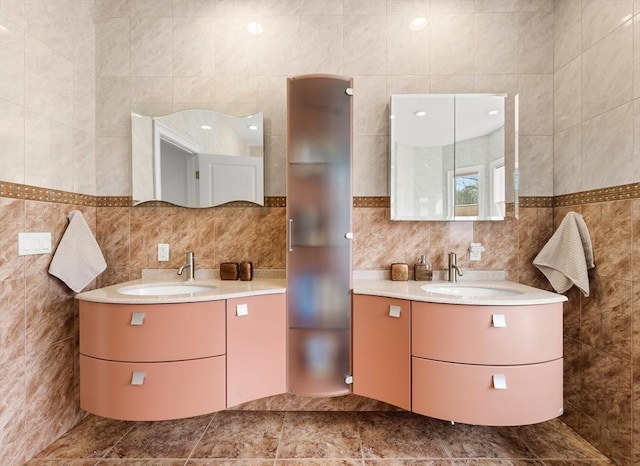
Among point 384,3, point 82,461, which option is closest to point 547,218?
point 384,3

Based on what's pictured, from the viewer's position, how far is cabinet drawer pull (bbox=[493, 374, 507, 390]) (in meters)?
1.46

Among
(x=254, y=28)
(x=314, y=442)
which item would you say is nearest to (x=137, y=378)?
(x=314, y=442)

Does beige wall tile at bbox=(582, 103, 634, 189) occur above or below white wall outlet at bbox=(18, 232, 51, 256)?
above

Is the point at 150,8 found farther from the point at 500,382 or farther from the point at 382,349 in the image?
the point at 500,382

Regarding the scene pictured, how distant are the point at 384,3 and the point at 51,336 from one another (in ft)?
9.16

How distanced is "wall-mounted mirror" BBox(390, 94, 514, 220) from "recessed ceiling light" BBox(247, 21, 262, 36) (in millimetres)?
980

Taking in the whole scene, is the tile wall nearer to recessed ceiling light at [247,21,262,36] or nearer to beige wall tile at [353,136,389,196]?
beige wall tile at [353,136,389,196]

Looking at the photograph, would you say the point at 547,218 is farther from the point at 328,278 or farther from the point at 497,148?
the point at 328,278

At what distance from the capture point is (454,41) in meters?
2.08

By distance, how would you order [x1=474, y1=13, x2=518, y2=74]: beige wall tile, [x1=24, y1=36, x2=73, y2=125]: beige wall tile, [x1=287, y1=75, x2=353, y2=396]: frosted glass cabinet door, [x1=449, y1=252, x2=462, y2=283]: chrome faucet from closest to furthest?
[x1=24, y1=36, x2=73, y2=125]: beige wall tile < [x1=287, y1=75, x2=353, y2=396]: frosted glass cabinet door < [x1=449, y1=252, x2=462, y2=283]: chrome faucet < [x1=474, y1=13, x2=518, y2=74]: beige wall tile

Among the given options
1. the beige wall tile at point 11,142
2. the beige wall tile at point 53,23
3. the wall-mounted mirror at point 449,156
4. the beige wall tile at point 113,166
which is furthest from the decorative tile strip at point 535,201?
the beige wall tile at point 53,23

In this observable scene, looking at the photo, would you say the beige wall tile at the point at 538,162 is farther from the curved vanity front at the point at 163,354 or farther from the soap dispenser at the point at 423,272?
the curved vanity front at the point at 163,354

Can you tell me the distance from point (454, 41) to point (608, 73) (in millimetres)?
848

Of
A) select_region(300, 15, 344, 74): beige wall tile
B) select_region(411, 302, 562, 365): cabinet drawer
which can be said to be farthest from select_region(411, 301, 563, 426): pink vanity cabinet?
select_region(300, 15, 344, 74): beige wall tile
